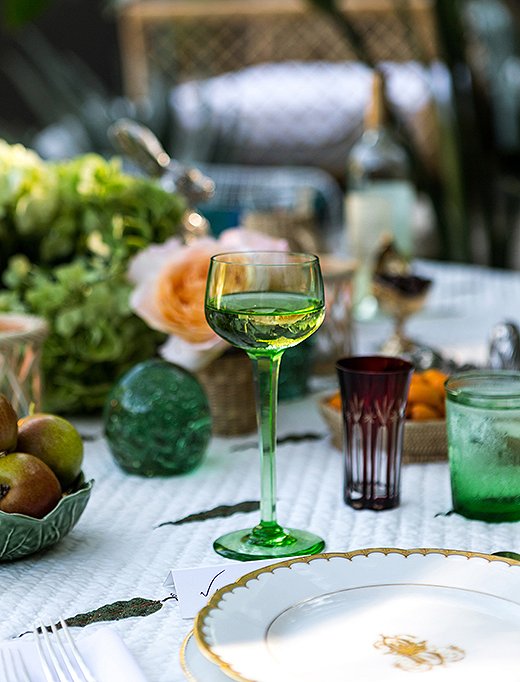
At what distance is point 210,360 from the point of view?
112 centimetres

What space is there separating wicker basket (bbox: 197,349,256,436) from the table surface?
0.08ft

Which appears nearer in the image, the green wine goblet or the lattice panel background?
the green wine goblet

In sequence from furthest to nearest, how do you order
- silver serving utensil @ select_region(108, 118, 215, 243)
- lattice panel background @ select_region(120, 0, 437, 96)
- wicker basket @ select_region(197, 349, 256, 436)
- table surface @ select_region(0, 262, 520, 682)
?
lattice panel background @ select_region(120, 0, 437, 96)
silver serving utensil @ select_region(108, 118, 215, 243)
wicker basket @ select_region(197, 349, 256, 436)
table surface @ select_region(0, 262, 520, 682)

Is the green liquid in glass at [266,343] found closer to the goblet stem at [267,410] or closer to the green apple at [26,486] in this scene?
the goblet stem at [267,410]

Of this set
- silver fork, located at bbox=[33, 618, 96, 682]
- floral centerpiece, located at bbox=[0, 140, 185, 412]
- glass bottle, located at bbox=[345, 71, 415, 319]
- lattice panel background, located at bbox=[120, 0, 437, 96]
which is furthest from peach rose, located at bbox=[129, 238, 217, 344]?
lattice panel background, located at bbox=[120, 0, 437, 96]

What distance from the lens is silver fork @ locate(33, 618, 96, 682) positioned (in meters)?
0.61

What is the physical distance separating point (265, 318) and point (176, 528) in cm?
23

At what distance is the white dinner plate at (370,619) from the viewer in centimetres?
59

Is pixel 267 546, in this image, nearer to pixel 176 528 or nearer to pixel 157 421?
pixel 176 528

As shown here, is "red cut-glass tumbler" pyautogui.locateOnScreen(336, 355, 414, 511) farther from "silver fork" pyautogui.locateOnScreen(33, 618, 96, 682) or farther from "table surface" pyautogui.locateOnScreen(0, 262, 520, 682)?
"silver fork" pyautogui.locateOnScreen(33, 618, 96, 682)

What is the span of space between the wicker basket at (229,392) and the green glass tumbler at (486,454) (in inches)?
12.8

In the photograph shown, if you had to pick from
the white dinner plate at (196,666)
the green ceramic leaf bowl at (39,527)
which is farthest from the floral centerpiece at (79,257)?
the white dinner plate at (196,666)

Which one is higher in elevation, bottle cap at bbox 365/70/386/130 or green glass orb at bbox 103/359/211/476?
bottle cap at bbox 365/70/386/130

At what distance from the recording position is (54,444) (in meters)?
0.83
